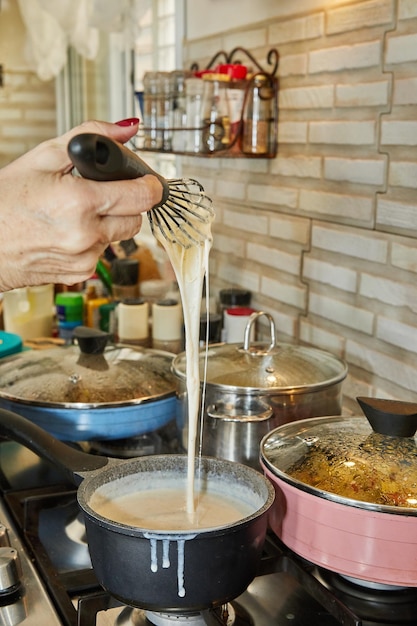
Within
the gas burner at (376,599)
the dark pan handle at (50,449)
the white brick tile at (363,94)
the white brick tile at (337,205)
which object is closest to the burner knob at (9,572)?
the dark pan handle at (50,449)

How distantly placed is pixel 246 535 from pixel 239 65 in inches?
46.7

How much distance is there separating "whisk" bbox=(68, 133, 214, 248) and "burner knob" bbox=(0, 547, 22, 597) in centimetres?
43

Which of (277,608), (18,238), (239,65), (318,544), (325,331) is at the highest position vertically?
(239,65)

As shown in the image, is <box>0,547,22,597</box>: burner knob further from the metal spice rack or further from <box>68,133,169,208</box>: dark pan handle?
the metal spice rack

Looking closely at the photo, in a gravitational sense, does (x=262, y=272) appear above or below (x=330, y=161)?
below

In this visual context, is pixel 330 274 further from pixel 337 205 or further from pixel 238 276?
pixel 238 276

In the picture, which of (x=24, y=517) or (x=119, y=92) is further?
(x=119, y=92)

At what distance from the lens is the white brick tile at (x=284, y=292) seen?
160 cm

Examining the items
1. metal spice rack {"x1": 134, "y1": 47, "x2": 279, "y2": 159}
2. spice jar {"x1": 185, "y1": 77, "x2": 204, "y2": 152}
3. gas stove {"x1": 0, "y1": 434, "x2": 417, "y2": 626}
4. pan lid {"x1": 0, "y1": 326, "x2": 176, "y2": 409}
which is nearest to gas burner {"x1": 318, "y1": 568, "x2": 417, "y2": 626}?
gas stove {"x1": 0, "y1": 434, "x2": 417, "y2": 626}

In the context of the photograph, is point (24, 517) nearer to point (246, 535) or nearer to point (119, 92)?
point (246, 535)

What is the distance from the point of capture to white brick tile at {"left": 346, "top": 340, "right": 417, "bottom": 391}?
1259mm

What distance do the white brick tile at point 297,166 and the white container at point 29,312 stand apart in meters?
0.72

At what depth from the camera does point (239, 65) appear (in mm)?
1722

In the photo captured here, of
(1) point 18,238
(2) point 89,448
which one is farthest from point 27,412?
(1) point 18,238
